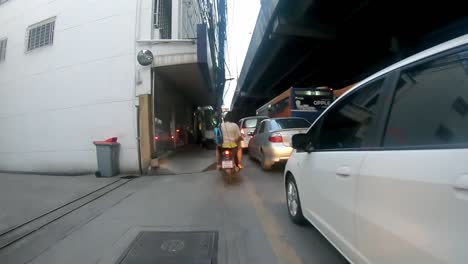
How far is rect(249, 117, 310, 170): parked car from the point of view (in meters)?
7.68

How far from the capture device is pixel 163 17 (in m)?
11.6

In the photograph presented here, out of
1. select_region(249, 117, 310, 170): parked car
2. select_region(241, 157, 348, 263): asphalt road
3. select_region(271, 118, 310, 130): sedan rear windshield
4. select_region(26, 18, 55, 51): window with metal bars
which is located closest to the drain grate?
select_region(241, 157, 348, 263): asphalt road

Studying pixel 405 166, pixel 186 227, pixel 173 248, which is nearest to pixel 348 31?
pixel 186 227

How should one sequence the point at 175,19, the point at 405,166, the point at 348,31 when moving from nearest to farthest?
the point at 405,166, the point at 175,19, the point at 348,31

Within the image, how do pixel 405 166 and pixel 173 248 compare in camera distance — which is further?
pixel 173 248

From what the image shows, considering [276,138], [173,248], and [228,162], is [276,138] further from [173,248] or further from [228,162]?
[173,248]

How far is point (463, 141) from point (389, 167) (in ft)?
1.54

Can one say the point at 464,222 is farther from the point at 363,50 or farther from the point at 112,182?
the point at 363,50

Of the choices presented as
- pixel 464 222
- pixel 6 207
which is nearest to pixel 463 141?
pixel 464 222

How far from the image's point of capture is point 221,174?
8594 mm

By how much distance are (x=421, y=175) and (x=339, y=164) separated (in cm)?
97

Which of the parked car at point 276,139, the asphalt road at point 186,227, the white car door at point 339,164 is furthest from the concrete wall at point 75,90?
the white car door at point 339,164

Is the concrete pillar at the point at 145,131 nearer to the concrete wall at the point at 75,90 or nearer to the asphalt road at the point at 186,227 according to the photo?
the concrete wall at the point at 75,90

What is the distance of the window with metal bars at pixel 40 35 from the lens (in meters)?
11.3
